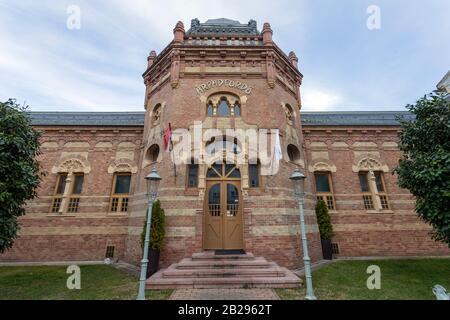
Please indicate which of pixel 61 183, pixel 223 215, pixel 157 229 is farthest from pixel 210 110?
pixel 61 183

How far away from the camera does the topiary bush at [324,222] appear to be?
10.8 m

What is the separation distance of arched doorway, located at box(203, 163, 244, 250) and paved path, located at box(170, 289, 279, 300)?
268cm

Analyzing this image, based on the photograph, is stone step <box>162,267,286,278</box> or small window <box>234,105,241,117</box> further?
small window <box>234,105,241,117</box>

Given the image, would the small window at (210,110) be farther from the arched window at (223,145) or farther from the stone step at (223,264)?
the stone step at (223,264)

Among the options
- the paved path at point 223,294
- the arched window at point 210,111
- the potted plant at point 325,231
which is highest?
the arched window at point 210,111

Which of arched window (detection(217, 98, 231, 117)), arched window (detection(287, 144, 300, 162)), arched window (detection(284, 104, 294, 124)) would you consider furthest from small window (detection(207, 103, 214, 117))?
arched window (detection(287, 144, 300, 162))

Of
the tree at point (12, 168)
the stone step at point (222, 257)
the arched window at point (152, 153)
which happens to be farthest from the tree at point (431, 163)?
the tree at point (12, 168)

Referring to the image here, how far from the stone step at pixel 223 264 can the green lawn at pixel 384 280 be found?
4.50ft

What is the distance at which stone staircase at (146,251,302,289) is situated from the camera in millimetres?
6438

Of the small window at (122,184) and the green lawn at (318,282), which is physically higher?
the small window at (122,184)

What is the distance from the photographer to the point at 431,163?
255 inches

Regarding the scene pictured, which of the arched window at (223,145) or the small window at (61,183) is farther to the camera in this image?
the small window at (61,183)

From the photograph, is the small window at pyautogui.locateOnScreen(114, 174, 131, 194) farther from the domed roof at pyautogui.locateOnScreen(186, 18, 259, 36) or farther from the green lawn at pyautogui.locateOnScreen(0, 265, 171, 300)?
the domed roof at pyautogui.locateOnScreen(186, 18, 259, 36)

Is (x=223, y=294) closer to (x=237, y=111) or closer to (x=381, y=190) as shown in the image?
(x=237, y=111)
